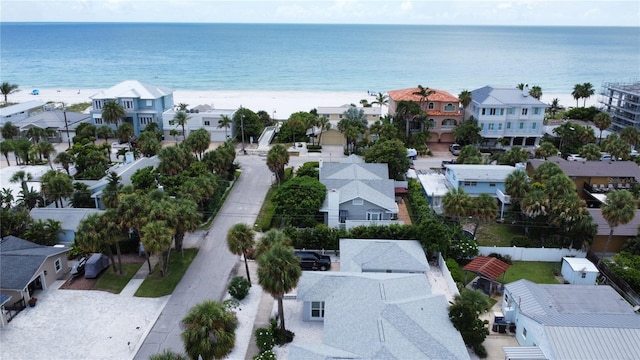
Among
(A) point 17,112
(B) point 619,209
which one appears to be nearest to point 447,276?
(B) point 619,209

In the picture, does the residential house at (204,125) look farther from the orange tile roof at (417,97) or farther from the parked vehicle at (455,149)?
the parked vehicle at (455,149)

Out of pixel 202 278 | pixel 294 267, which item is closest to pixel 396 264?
pixel 294 267

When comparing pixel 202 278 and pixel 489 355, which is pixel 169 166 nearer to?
pixel 202 278

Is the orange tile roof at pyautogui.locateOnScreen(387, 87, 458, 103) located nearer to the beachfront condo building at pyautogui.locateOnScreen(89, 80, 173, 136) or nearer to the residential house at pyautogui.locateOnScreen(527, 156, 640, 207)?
the residential house at pyautogui.locateOnScreen(527, 156, 640, 207)

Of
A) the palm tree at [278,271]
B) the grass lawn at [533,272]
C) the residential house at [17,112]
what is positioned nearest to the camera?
the palm tree at [278,271]

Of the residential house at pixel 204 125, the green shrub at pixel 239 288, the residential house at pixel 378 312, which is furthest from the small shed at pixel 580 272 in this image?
the residential house at pixel 204 125

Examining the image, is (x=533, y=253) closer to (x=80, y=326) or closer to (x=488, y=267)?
(x=488, y=267)

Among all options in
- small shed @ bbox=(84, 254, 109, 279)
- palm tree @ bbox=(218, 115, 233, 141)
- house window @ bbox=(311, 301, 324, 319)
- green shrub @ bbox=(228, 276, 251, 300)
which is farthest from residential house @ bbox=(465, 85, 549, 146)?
small shed @ bbox=(84, 254, 109, 279)
